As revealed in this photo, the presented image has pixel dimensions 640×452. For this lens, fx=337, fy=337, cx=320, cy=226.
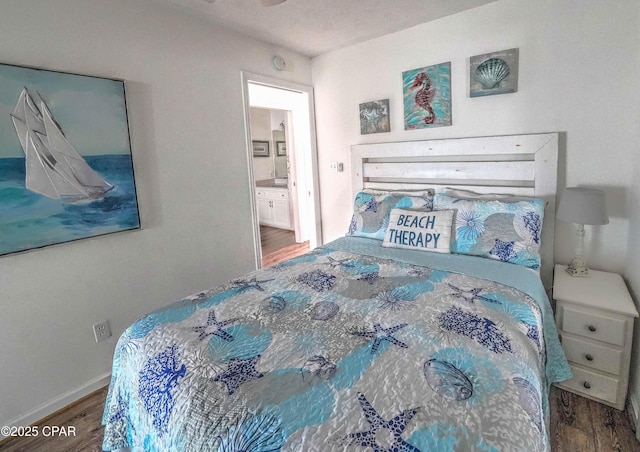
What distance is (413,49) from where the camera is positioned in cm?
279

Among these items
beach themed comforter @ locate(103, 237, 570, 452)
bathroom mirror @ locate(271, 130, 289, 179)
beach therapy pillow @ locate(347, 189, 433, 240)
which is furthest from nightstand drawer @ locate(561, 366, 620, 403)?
bathroom mirror @ locate(271, 130, 289, 179)

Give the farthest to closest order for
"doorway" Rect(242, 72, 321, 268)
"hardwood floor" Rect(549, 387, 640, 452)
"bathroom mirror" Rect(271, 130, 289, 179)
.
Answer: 1. "bathroom mirror" Rect(271, 130, 289, 179)
2. "doorway" Rect(242, 72, 321, 268)
3. "hardwood floor" Rect(549, 387, 640, 452)

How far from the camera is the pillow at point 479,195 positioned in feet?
7.41

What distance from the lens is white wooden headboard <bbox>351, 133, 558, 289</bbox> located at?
2.26m

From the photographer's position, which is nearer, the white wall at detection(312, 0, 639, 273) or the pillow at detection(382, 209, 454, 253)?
the white wall at detection(312, 0, 639, 273)

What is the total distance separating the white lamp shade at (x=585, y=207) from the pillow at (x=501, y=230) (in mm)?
145

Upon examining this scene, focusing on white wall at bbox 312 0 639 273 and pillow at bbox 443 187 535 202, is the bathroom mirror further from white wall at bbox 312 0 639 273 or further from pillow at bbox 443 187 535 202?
pillow at bbox 443 187 535 202

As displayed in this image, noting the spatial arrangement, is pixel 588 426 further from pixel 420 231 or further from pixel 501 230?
pixel 420 231

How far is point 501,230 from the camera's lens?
2086 millimetres

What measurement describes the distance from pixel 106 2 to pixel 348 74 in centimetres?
198

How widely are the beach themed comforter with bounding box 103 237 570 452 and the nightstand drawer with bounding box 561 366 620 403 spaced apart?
19 centimetres

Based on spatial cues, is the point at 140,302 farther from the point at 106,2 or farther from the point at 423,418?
the point at 423,418

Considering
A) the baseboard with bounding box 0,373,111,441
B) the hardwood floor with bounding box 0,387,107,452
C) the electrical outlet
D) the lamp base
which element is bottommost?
the hardwood floor with bounding box 0,387,107,452

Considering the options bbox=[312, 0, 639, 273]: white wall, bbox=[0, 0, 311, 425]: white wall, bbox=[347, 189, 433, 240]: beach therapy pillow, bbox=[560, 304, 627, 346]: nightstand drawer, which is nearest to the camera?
bbox=[560, 304, 627, 346]: nightstand drawer
